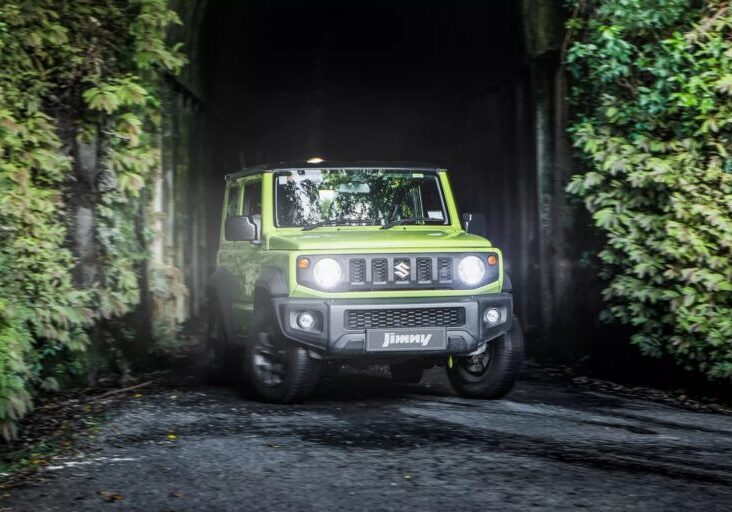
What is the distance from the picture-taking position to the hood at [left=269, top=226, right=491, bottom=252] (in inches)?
345

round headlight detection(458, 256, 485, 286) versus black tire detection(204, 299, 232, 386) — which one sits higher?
round headlight detection(458, 256, 485, 286)

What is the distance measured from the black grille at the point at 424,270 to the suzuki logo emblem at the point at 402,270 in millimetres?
98

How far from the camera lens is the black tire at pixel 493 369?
364 inches

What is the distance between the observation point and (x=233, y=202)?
10.7 metres

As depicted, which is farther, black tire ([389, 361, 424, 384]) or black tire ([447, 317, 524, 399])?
black tire ([389, 361, 424, 384])

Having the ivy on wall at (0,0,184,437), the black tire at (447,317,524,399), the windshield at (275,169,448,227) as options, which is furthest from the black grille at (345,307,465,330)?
the ivy on wall at (0,0,184,437)

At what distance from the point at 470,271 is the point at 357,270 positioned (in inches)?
36.6

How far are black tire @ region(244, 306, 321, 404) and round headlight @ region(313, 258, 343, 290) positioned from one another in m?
0.47

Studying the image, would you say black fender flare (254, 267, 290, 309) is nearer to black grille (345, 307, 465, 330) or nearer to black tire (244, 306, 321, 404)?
black tire (244, 306, 321, 404)

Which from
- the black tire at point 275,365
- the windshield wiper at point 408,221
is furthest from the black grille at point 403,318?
the windshield wiper at point 408,221

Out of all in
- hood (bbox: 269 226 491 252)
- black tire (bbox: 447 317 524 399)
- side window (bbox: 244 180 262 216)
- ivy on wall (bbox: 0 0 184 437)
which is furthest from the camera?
side window (bbox: 244 180 262 216)

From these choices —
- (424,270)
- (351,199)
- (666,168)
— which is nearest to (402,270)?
(424,270)

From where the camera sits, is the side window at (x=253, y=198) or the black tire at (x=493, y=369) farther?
the side window at (x=253, y=198)

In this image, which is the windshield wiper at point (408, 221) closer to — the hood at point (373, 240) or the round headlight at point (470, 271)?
the hood at point (373, 240)
